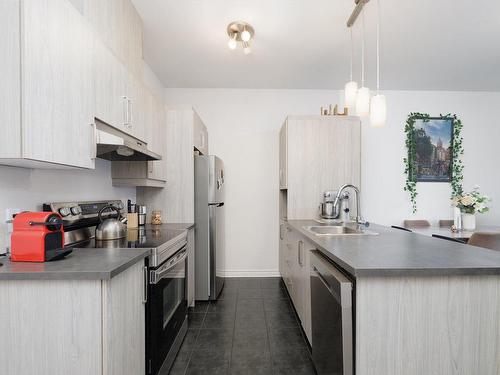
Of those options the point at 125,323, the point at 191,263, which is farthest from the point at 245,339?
the point at 125,323

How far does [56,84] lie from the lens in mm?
1119

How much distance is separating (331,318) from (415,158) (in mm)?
3325

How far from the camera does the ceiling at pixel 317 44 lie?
207 centimetres

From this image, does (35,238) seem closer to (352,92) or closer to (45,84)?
(45,84)

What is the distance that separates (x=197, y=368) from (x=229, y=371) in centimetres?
22

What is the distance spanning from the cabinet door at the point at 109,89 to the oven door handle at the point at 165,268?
36.3 inches

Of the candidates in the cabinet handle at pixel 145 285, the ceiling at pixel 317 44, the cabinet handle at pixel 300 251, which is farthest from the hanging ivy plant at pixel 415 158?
the cabinet handle at pixel 145 285

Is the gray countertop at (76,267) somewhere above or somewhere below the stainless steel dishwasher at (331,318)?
above

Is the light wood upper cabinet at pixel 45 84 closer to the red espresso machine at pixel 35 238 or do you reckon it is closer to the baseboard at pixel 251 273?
the red espresso machine at pixel 35 238

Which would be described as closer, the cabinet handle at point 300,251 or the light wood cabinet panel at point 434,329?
the light wood cabinet panel at point 434,329

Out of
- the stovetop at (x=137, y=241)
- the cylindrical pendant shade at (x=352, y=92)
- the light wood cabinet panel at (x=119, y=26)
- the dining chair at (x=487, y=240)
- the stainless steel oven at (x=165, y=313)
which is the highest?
the light wood cabinet panel at (x=119, y=26)

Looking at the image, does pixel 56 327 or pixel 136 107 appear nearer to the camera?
pixel 56 327

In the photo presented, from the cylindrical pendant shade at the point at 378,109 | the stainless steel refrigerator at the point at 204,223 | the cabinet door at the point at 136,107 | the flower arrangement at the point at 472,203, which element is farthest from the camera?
the flower arrangement at the point at 472,203

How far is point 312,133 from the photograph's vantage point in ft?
9.88
